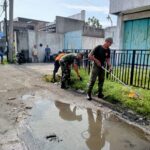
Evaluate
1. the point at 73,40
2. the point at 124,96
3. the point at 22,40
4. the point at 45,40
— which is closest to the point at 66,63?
the point at 124,96

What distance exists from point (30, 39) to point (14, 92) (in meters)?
12.4

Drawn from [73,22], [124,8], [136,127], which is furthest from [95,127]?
[73,22]

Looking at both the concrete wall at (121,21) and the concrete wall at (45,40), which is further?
the concrete wall at (45,40)

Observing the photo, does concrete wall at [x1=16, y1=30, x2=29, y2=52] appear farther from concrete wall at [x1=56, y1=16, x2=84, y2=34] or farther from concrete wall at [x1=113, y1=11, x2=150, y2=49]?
concrete wall at [x1=113, y1=11, x2=150, y2=49]

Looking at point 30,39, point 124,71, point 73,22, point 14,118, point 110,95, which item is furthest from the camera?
point 73,22

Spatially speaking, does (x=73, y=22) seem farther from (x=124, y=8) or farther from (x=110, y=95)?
(x=110, y=95)

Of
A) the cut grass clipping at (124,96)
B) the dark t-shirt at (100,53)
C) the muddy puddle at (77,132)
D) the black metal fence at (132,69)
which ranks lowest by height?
the muddy puddle at (77,132)

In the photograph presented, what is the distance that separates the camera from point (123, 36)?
38.3 ft

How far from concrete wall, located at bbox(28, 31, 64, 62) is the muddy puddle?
47.5 feet

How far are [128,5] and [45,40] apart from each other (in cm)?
1074

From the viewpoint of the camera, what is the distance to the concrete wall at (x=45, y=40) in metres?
19.2

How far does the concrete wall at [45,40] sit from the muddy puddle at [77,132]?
14.5 metres

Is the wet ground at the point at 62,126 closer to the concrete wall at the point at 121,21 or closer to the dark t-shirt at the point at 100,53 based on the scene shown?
the dark t-shirt at the point at 100,53

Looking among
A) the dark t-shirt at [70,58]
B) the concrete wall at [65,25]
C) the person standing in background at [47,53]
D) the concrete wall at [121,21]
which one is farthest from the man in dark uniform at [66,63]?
the concrete wall at [65,25]
